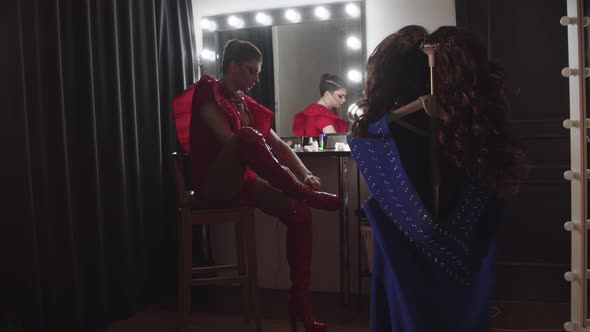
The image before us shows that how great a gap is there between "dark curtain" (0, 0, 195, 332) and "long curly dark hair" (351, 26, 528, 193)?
136 cm

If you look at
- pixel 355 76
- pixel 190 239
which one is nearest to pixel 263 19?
pixel 355 76

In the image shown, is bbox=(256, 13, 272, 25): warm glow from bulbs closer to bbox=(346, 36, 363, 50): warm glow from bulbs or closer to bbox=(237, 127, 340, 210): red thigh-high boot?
bbox=(346, 36, 363, 50): warm glow from bulbs

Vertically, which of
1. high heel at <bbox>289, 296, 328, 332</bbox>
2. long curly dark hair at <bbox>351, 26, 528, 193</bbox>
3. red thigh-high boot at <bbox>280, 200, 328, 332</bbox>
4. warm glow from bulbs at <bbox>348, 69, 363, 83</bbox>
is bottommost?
high heel at <bbox>289, 296, 328, 332</bbox>

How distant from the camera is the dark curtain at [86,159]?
73.6 inches

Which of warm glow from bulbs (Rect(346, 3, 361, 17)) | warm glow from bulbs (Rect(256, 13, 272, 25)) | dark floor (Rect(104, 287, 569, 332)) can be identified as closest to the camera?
dark floor (Rect(104, 287, 569, 332))

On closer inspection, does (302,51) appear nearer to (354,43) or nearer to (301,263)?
(354,43)

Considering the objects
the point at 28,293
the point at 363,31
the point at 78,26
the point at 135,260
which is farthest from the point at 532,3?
the point at 28,293

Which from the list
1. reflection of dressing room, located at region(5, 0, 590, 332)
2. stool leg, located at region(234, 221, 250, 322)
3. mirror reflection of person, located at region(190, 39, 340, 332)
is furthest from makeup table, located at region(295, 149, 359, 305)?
stool leg, located at region(234, 221, 250, 322)

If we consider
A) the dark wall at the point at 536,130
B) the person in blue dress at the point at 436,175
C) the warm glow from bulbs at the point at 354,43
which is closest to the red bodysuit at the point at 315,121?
the warm glow from bulbs at the point at 354,43

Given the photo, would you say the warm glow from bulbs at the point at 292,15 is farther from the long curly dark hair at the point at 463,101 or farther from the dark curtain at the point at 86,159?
the long curly dark hair at the point at 463,101

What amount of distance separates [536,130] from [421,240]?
1.83 metres

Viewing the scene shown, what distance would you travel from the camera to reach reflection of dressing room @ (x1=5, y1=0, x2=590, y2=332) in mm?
1205

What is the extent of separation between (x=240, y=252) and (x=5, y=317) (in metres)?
1.00

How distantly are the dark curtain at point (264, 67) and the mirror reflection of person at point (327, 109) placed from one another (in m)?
0.24
